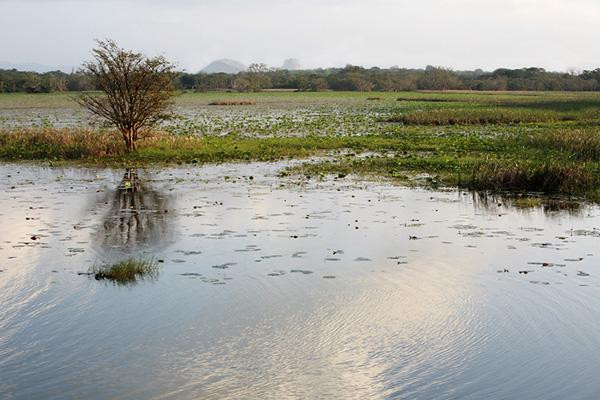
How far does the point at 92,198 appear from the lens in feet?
67.5

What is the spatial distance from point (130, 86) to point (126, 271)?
1844 cm

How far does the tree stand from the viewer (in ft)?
96.2

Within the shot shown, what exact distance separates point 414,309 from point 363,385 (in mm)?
2993

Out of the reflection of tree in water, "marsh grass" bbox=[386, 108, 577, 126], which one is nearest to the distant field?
"marsh grass" bbox=[386, 108, 577, 126]

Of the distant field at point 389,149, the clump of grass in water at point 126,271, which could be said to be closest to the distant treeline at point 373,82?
the distant field at point 389,149

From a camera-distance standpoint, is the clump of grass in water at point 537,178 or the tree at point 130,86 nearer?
the clump of grass in water at point 537,178

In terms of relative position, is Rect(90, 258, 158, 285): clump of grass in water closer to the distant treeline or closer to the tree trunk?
the tree trunk

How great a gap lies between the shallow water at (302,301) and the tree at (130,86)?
34.9 ft

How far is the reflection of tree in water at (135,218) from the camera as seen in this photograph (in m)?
15.3

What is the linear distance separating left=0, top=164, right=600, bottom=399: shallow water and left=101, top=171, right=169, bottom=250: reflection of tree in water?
91 millimetres

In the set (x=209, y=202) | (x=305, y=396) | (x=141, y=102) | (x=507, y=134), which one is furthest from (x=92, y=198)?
(x=507, y=134)

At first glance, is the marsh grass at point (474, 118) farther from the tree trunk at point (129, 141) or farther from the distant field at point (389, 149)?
the tree trunk at point (129, 141)

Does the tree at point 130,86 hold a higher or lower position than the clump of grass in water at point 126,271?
higher

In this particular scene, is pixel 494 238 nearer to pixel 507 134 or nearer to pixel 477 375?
pixel 477 375
